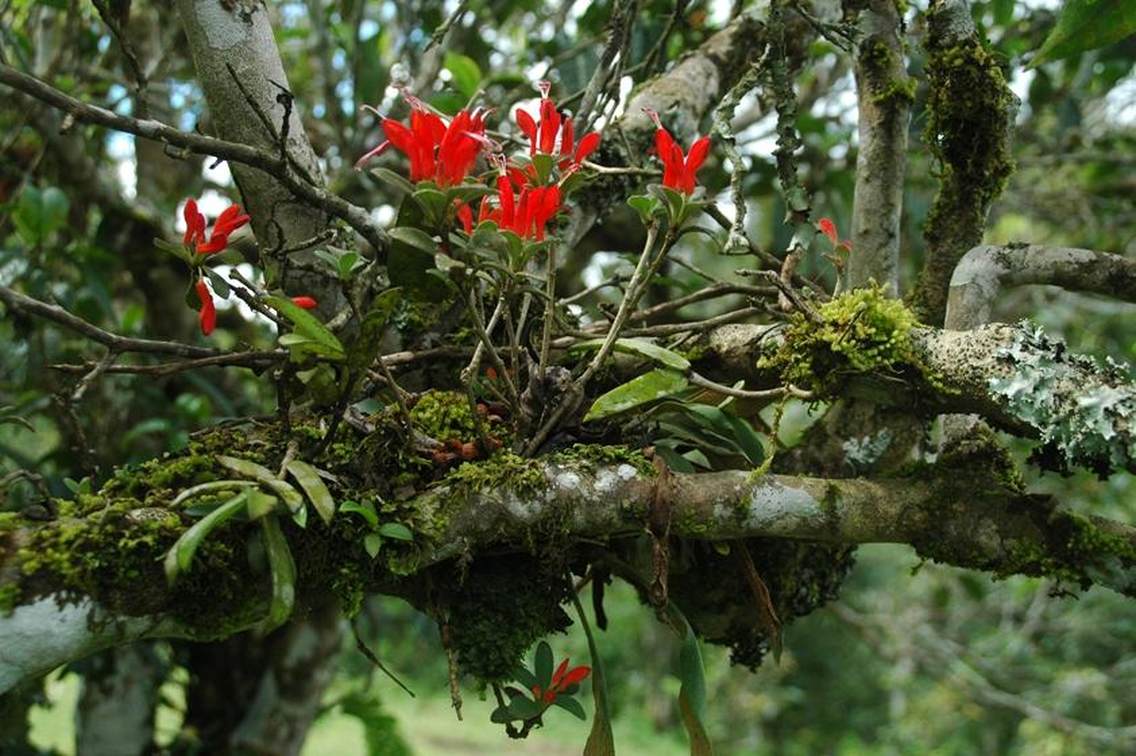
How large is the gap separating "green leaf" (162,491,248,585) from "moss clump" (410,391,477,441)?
276 millimetres

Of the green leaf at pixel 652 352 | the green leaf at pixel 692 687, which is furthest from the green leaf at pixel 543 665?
the green leaf at pixel 652 352

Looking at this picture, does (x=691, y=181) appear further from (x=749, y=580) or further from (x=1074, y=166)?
(x=1074, y=166)

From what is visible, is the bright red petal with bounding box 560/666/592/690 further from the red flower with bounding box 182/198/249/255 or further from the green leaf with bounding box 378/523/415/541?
the red flower with bounding box 182/198/249/255

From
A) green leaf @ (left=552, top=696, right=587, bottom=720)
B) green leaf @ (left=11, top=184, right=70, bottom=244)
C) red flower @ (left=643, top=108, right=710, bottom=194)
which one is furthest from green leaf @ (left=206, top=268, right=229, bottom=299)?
green leaf @ (left=11, top=184, right=70, bottom=244)

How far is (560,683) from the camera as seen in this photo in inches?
48.5

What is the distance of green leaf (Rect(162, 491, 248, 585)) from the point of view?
33.0 inches

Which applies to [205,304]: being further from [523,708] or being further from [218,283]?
[523,708]

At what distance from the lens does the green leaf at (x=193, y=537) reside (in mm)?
839

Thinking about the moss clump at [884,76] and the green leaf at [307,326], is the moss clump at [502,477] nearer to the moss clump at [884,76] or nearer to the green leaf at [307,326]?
the green leaf at [307,326]

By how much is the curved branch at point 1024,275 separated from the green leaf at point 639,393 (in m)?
0.33

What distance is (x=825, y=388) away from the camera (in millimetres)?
1094

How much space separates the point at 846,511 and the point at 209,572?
0.67m

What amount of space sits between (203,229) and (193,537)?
0.40 m

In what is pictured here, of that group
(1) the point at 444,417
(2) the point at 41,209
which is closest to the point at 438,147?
(1) the point at 444,417
